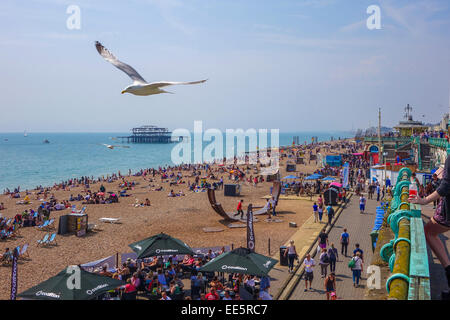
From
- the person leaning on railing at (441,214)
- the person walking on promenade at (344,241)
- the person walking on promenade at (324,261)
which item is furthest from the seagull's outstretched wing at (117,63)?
the person walking on promenade at (344,241)

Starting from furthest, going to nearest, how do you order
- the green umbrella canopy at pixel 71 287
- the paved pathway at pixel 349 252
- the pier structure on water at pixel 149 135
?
the pier structure on water at pixel 149 135 → the paved pathway at pixel 349 252 → the green umbrella canopy at pixel 71 287

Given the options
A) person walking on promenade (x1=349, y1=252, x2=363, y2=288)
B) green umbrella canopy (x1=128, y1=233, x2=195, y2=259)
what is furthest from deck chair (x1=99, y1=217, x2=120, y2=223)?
person walking on promenade (x1=349, y1=252, x2=363, y2=288)

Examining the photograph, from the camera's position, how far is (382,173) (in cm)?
3111

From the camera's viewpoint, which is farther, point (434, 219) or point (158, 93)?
point (158, 93)

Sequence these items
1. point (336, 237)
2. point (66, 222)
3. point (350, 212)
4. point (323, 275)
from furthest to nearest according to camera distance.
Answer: point (350, 212) < point (66, 222) < point (336, 237) < point (323, 275)

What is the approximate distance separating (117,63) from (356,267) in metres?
8.75

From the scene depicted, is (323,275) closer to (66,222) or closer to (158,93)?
(158,93)

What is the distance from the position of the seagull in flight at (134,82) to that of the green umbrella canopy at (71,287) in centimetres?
492

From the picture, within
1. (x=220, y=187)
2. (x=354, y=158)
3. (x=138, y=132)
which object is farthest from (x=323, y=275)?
(x=138, y=132)

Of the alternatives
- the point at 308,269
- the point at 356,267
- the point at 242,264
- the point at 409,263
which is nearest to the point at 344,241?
the point at 356,267

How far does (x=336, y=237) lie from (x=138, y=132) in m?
174

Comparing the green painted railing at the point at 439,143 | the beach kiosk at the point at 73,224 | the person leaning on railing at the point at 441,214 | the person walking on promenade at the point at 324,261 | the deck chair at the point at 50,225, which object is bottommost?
the deck chair at the point at 50,225

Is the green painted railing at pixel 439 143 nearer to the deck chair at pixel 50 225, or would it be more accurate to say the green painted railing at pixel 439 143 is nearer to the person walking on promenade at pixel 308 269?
the person walking on promenade at pixel 308 269

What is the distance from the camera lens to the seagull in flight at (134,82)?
623 cm
